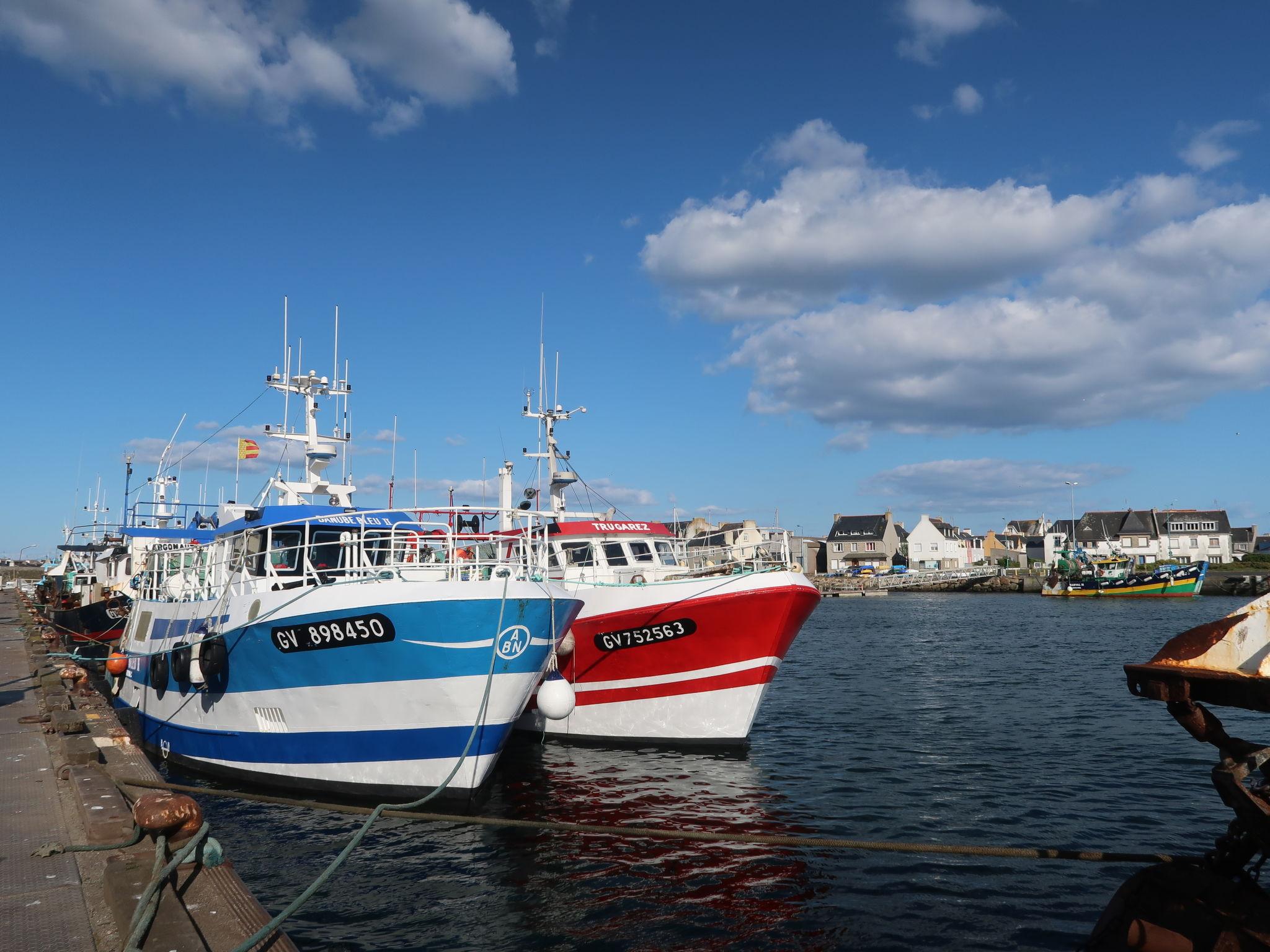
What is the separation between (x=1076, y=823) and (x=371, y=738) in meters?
9.82

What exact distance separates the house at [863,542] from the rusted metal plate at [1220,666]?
114 metres

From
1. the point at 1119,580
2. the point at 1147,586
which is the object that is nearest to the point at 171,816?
the point at 1147,586

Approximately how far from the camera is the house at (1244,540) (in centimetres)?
11556

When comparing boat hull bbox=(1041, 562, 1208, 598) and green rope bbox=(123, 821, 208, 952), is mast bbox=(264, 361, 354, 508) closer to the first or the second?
green rope bbox=(123, 821, 208, 952)

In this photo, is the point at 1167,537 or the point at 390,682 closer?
the point at 390,682

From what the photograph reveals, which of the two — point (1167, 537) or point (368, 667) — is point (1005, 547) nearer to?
point (1167, 537)

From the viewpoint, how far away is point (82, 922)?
6078mm

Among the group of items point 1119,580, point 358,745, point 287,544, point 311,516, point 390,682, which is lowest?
point 1119,580

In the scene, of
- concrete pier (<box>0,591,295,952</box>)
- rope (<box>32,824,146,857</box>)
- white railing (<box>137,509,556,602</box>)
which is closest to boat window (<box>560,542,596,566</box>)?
white railing (<box>137,509,556,602</box>)

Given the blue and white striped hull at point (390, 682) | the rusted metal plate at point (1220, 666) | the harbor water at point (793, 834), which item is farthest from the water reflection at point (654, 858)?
the rusted metal plate at point (1220, 666)

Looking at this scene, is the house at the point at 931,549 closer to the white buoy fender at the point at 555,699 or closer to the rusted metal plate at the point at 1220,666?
the white buoy fender at the point at 555,699

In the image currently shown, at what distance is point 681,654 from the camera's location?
17109mm

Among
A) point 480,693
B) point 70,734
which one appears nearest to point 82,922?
point 480,693

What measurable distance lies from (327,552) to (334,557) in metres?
0.16
